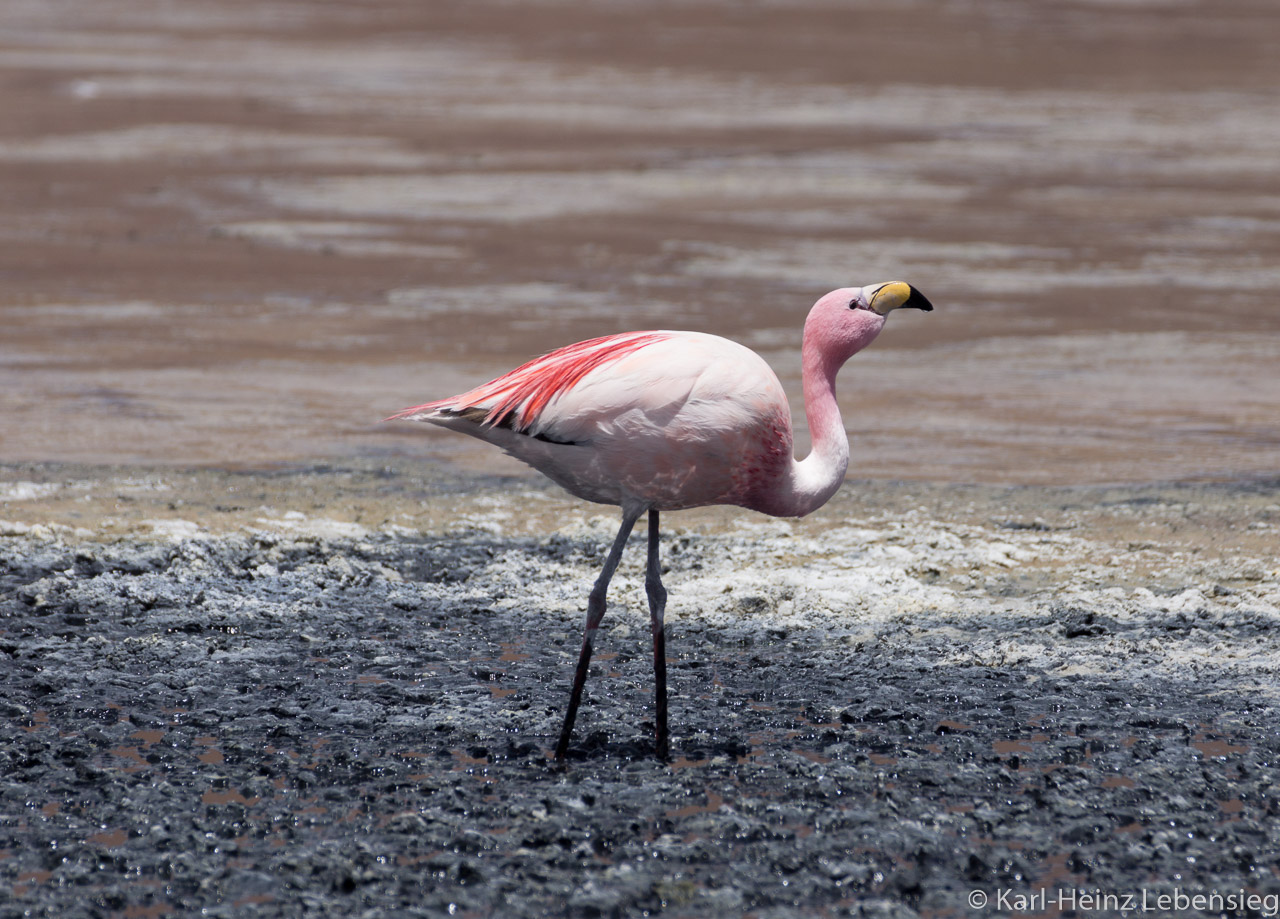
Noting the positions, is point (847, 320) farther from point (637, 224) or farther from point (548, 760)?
point (637, 224)

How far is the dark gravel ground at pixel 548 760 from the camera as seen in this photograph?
3.97 m

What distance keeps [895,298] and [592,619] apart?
1.30m

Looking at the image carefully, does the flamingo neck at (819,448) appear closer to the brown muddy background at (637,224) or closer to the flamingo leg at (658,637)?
the flamingo leg at (658,637)

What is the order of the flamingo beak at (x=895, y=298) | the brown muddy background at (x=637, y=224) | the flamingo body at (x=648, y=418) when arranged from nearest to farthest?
the flamingo body at (x=648, y=418) < the flamingo beak at (x=895, y=298) < the brown muddy background at (x=637, y=224)

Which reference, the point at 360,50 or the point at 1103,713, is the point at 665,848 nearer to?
the point at 1103,713

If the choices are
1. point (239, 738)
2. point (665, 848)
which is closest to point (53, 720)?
point (239, 738)

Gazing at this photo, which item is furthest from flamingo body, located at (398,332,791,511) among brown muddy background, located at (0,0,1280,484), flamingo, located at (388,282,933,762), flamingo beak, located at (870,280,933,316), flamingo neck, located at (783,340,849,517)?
brown muddy background, located at (0,0,1280,484)

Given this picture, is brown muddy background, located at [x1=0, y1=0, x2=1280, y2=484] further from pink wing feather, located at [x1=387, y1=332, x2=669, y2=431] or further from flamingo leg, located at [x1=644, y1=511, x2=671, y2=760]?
pink wing feather, located at [x1=387, y1=332, x2=669, y2=431]

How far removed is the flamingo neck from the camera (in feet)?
15.7

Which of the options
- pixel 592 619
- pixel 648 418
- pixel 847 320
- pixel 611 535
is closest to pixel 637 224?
pixel 611 535

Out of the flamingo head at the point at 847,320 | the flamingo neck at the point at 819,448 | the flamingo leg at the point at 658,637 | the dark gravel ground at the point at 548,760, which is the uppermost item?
the flamingo head at the point at 847,320

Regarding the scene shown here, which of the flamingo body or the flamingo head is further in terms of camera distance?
the flamingo head

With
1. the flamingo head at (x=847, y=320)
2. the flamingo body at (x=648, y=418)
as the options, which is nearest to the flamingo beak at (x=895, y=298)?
the flamingo head at (x=847, y=320)

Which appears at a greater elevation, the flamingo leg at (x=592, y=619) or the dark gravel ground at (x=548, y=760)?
the flamingo leg at (x=592, y=619)
